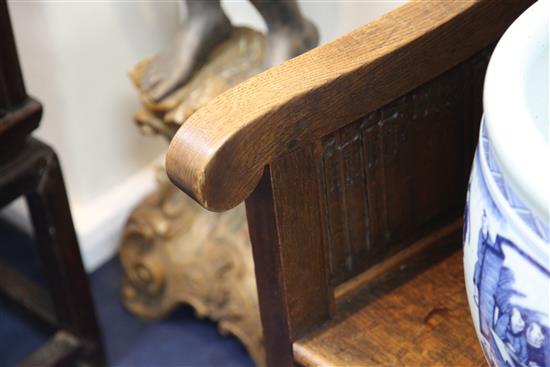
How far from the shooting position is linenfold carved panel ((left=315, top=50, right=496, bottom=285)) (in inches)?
28.6

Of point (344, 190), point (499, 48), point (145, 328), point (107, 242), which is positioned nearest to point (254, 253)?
point (344, 190)

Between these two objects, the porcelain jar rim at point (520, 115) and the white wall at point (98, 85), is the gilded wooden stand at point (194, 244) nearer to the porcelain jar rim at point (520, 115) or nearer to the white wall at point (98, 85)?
the white wall at point (98, 85)

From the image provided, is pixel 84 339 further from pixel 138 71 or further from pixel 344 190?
pixel 344 190

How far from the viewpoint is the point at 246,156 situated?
62cm

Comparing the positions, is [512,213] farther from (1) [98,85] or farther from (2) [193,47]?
(1) [98,85]

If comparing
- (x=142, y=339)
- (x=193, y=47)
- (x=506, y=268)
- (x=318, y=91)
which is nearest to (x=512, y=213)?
(x=506, y=268)

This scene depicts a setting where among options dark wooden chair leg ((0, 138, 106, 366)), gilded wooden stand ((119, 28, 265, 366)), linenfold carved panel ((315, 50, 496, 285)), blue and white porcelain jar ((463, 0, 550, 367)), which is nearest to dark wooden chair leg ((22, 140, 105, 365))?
dark wooden chair leg ((0, 138, 106, 366))

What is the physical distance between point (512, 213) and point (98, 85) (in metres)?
0.99

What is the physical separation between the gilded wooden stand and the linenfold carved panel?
0.45 meters

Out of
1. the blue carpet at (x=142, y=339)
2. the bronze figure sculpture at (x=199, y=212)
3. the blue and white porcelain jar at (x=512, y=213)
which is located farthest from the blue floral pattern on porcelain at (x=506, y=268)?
the blue carpet at (x=142, y=339)

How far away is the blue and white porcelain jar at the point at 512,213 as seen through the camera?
1.63ft

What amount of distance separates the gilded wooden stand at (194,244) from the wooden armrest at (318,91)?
1.73 feet

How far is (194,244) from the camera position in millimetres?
1327

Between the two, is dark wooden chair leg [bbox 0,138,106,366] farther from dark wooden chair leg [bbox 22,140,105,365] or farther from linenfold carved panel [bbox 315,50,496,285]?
linenfold carved panel [bbox 315,50,496,285]
